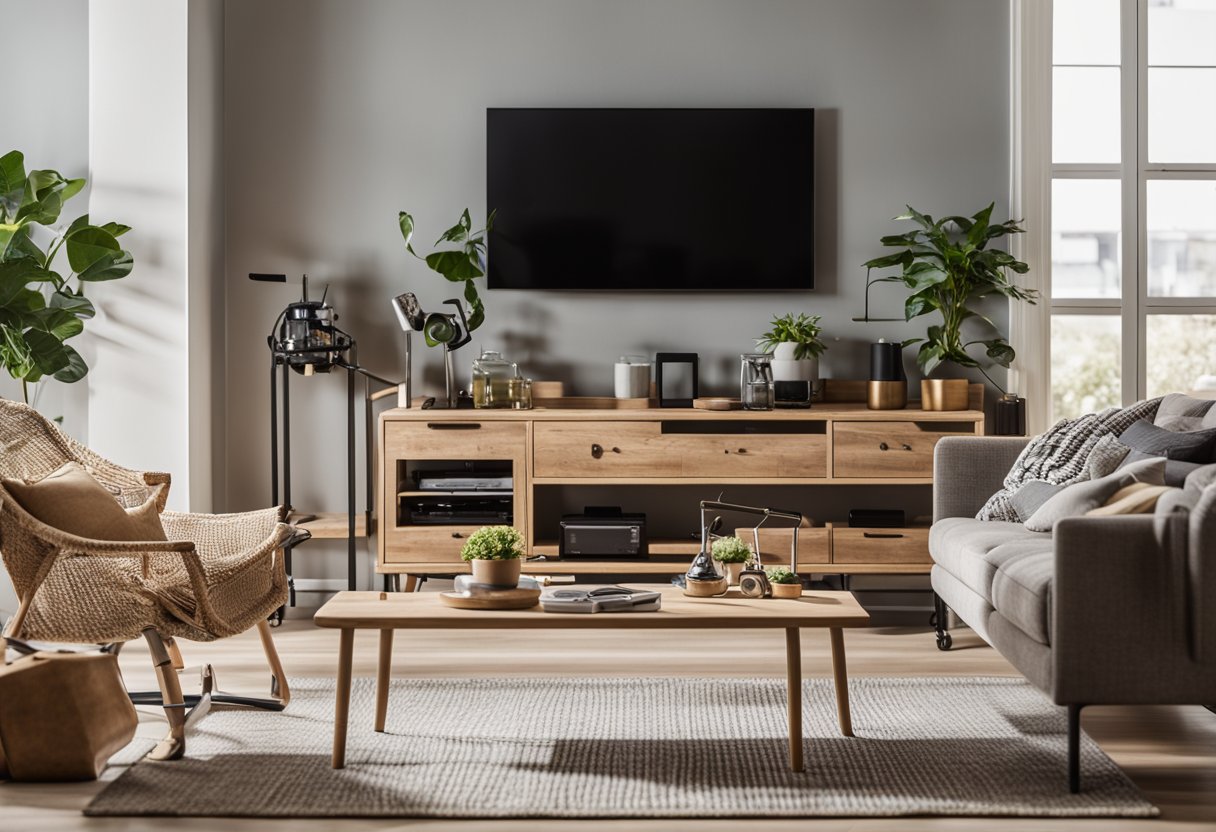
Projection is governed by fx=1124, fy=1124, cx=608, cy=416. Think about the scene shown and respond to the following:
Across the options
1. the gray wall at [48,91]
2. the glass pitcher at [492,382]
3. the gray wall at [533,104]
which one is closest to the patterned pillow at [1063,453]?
the gray wall at [533,104]

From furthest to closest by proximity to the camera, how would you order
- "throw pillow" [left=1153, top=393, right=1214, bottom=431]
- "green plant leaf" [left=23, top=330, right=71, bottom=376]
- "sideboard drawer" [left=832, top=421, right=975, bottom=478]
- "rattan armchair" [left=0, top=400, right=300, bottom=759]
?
"sideboard drawer" [left=832, top=421, right=975, bottom=478]
"green plant leaf" [left=23, top=330, right=71, bottom=376]
"throw pillow" [left=1153, top=393, right=1214, bottom=431]
"rattan armchair" [left=0, top=400, right=300, bottom=759]

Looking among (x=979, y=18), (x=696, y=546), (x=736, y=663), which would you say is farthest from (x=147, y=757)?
(x=979, y=18)

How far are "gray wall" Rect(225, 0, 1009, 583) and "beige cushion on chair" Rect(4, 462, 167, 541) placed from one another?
1.60 meters

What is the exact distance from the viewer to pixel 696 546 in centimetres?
418

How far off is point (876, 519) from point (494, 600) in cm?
197

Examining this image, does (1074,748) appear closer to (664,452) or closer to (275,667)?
(664,452)

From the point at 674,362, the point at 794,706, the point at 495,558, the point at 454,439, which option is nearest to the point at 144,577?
the point at 495,558

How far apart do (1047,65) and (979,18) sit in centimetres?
33

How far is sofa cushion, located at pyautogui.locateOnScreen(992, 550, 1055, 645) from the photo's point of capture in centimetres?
253

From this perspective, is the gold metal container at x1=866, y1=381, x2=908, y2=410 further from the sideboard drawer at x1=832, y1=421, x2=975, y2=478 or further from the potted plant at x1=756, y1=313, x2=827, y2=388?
the potted plant at x1=756, y1=313, x2=827, y2=388

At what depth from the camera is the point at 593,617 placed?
8.49ft

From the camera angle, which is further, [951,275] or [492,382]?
[492,382]

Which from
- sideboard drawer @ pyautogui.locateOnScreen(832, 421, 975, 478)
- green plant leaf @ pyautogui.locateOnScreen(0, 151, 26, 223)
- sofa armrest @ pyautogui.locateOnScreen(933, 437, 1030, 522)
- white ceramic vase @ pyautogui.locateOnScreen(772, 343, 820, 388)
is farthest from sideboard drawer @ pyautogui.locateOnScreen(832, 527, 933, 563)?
green plant leaf @ pyautogui.locateOnScreen(0, 151, 26, 223)

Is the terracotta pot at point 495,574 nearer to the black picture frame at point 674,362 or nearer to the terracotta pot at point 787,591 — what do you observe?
the terracotta pot at point 787,591
